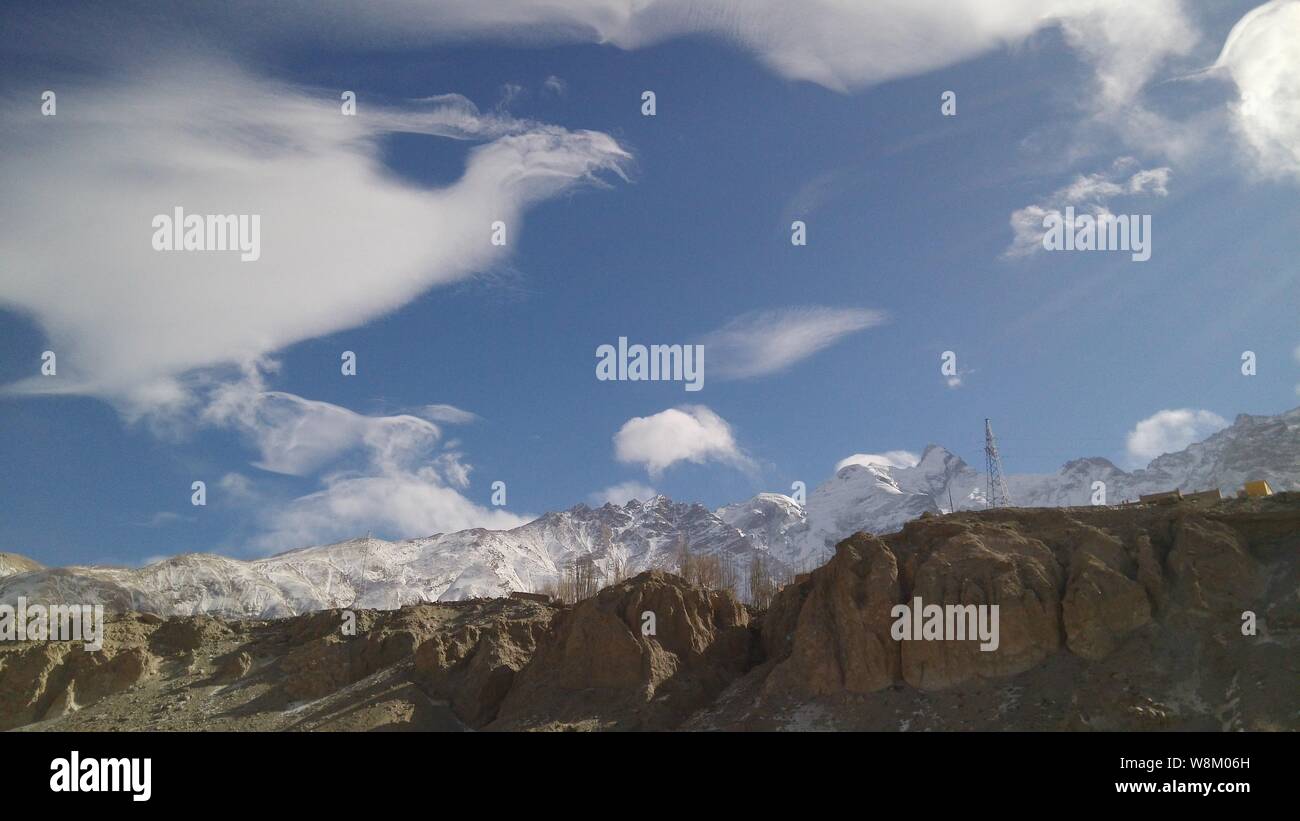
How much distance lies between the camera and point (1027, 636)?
118 ft

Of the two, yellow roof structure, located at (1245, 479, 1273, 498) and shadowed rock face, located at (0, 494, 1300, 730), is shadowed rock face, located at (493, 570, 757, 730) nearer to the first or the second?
shadowed rock face, located at (0, 494, 1300, 730)

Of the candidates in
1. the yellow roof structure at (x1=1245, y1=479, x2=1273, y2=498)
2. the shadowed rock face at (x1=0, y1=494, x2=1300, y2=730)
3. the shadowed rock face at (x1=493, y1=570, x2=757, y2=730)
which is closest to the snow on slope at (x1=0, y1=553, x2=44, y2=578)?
the shadowed rock face at (x1=0, y1=494, x2=1300, y2=730)

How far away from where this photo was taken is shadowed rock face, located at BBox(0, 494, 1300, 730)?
33.2 metres

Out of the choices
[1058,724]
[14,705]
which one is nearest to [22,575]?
[14,705]

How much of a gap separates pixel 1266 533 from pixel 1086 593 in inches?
337

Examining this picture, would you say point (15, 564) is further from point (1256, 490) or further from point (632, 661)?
point (1256, 490)

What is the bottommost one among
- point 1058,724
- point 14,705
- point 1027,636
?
point 14,705

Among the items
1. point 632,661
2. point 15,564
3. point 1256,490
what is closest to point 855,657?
point 632,661

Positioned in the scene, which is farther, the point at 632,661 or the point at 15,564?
the point at 15,564

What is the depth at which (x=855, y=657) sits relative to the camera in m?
38.8

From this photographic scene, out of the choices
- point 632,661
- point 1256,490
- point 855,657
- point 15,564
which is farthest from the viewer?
point 15,564

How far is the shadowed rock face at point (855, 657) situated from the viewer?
3322cm
